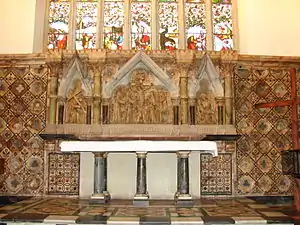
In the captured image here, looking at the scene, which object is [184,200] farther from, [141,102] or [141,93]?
[141,93]

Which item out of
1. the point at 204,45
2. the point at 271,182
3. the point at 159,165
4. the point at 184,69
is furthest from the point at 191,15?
the point at 271,182

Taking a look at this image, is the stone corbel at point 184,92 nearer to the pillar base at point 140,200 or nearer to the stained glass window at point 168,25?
the stained glass window at point 168,25

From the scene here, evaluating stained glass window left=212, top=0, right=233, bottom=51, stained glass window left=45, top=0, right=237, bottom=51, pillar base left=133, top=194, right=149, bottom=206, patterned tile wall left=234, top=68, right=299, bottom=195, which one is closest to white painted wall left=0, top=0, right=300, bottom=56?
stained glass window left=212, top=0, right=233, bottom=51

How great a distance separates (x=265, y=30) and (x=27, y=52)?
5.57 metres

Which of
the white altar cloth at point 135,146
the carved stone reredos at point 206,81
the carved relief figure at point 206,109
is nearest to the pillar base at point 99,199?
the white altar cloth at point 135,146

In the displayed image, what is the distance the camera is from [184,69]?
836 cm

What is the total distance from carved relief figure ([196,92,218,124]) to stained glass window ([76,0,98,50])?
9.38ft

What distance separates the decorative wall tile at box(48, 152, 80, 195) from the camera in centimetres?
830

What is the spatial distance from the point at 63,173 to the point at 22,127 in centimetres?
139

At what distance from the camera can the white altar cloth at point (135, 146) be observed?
6.81 m

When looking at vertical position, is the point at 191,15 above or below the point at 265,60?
above

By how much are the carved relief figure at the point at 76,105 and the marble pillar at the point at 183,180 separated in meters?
2.36

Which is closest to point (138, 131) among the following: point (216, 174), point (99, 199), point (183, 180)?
point (183, 180)

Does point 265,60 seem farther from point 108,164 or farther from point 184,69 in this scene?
point 108,164
